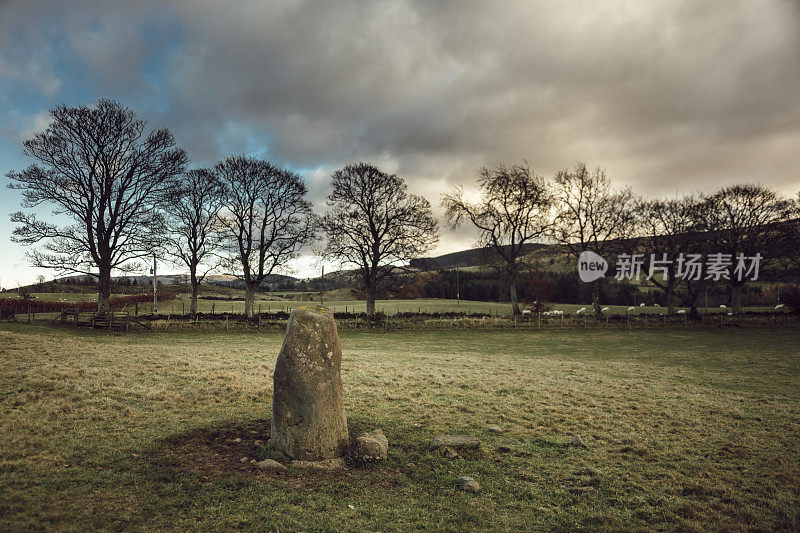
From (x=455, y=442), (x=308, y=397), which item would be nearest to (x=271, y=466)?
(x=308, y=397)

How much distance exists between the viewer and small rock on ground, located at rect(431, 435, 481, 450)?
672 cm

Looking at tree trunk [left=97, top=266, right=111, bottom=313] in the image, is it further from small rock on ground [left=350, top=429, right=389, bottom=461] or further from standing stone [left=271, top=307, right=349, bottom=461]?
small rock on ground [left=350, top=429, right=389, bottom=461]

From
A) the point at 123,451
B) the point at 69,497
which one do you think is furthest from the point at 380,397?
the point at 69,497

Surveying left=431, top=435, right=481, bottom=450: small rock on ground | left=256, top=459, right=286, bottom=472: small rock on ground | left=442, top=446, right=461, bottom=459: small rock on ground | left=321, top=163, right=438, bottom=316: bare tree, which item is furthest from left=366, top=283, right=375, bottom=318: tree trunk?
left=256, top=459, right=286, bottom=472: small rock on ground

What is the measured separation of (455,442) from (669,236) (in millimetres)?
47546

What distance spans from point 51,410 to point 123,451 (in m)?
2.51

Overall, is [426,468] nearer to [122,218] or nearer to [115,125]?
[122,218]

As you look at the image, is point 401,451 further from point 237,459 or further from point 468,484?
point 237,459

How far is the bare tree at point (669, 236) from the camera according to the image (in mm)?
42438

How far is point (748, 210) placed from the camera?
43094 mm

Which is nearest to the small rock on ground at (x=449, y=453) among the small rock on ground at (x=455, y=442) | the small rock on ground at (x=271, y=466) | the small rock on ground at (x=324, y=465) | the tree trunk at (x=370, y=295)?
the small rock on ground at (x=455, y=442)

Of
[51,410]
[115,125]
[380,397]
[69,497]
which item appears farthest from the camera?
[115,125]

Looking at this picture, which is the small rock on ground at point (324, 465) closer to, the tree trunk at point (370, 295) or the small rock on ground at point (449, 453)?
the small rock on ground at point (449, 453)

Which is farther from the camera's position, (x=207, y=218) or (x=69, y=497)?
(x=207, y=218)
